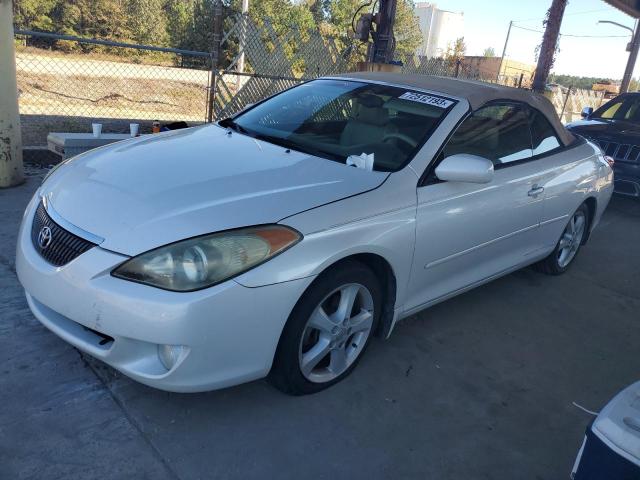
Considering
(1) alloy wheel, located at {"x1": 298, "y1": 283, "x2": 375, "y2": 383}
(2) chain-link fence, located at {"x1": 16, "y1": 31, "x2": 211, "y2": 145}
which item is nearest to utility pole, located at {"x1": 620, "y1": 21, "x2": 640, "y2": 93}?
(2) chain-link fence, located at {"x1": 16, "y1": 31, "x2": 211, "y2": 145}

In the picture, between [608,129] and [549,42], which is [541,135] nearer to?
[608,129]

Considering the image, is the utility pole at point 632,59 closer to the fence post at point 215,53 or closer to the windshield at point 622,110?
the windshield at point 622,110

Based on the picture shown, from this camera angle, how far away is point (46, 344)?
9.23ft

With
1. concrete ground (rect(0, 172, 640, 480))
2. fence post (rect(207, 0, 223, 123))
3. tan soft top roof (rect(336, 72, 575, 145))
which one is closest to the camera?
concrete ground (rect(0, 172, 640, 480))

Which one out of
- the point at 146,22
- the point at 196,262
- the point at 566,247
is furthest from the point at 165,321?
the point at 146,22

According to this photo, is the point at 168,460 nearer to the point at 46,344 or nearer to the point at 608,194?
the point at 46,344

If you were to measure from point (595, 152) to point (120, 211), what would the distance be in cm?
402

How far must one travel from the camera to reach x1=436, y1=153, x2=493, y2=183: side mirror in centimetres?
292

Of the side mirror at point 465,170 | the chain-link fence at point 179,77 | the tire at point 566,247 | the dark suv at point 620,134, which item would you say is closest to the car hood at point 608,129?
the dark suv at point 620,134

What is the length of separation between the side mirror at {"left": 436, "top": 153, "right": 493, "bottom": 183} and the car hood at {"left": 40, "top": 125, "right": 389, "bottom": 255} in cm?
34

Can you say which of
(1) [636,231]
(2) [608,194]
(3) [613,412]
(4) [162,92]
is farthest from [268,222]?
(4) [162,92]

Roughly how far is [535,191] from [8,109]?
439 cm

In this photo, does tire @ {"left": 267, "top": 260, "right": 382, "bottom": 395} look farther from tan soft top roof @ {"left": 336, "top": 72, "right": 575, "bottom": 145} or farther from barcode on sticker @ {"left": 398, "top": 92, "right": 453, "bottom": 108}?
tan soft top roof @ {"left": 336, "top": 72, "right": 575, "bottom": 145}

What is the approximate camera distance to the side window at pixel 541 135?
395 centimetres
